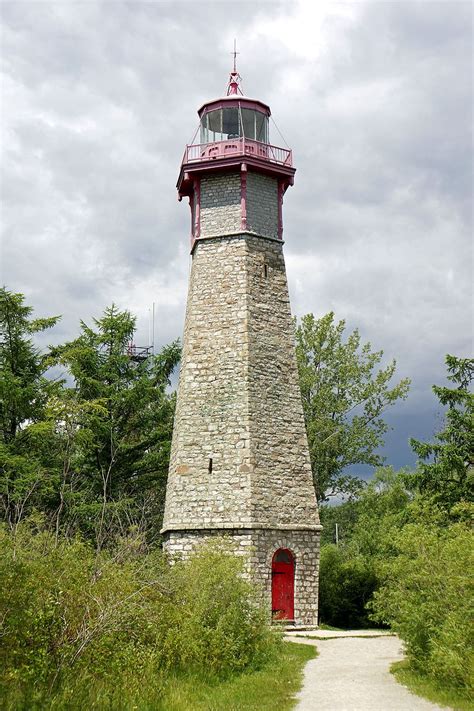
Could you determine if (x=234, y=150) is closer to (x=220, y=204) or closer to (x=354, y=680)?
(x=220, y=204)

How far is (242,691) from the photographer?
35.0 feet

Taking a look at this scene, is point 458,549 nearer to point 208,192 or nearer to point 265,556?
point 265,556

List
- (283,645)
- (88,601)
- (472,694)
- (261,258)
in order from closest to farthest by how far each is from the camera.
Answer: (472,694) → (88,601) → (283,645) → (261,258)

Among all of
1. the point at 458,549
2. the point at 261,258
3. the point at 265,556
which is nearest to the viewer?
the point at 458,549

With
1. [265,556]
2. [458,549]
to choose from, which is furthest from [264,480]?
[458,549]

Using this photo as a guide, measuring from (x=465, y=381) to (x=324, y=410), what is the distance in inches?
371

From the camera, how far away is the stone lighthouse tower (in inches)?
746

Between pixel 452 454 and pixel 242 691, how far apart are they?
34.7 feet

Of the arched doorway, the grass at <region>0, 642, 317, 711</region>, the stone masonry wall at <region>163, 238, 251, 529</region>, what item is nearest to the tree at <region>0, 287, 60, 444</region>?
the stone masonry wall at <region>163, 238, 251, 529</region>

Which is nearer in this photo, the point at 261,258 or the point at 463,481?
the point at 463,481

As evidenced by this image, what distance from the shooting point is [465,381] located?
20141 millimetres

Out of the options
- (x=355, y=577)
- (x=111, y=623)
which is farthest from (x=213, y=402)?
(x=111, y=623)

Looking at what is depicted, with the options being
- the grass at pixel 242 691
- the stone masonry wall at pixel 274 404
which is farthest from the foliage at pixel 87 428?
the grass at pixel 242 691

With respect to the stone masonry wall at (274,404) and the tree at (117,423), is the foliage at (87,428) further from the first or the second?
the stone masonry wall at (274,404)
